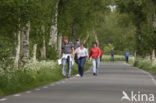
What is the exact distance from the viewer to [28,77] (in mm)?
24906

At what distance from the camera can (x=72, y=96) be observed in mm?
18281

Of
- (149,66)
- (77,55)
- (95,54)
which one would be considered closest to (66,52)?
(77,55)

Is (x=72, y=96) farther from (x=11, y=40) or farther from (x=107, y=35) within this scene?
(x=107, y=35)

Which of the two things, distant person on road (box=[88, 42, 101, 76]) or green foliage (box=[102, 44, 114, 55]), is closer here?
distant person on road (box=[88, 42, 101, 76])

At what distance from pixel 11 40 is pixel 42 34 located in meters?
3.65

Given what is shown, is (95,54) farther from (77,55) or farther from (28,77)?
(28,77)

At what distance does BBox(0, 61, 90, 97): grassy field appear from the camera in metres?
20.4

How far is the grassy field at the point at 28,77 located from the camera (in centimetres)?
2036

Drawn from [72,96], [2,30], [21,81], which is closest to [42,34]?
[2,30]

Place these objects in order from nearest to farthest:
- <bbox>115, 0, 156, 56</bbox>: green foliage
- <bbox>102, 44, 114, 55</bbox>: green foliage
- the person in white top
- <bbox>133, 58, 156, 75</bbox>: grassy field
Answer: the person in white top
<bbox>133, 58, 156, 75</bbox>: grassy field
<bbox>115, 0, 156, 56</bbox>: green foliage
<bbox>102, 44, 114, 55</bbox>: green foliage

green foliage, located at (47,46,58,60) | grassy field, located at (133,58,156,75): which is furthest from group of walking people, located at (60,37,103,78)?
grassy field, located at (133,58,156,75)

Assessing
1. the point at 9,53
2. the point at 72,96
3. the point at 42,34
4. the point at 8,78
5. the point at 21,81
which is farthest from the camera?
the point at 42,34

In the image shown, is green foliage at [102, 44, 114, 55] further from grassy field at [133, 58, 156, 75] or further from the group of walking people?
the group of walking people

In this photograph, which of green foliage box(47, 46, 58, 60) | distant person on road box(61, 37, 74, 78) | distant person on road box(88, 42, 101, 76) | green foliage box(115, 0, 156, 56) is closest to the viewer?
distant person on road box(61, 37, 74, 78)
